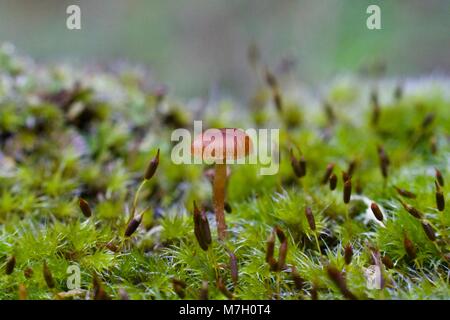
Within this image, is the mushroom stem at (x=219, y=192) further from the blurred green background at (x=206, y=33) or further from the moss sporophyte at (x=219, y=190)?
the blurred green background at (x=206, y=33)

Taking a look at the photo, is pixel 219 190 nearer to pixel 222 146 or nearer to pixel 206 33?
pixel 222 146

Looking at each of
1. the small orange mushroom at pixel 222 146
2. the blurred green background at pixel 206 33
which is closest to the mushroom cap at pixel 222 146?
the small orange mushroom at pixel 222 146

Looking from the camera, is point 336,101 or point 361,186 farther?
point 336,101

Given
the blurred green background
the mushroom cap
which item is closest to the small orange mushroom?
the mushroom cap

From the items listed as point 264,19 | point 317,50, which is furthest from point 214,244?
point 264,19

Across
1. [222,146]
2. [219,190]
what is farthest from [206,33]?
[222,146]

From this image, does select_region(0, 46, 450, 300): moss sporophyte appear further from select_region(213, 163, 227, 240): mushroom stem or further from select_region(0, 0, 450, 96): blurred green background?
select_region(0, 0, 450, 96): blurred green background
